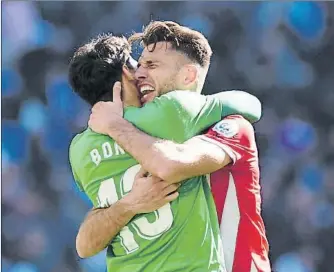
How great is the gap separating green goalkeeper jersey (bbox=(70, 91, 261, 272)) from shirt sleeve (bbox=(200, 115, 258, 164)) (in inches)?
1.4

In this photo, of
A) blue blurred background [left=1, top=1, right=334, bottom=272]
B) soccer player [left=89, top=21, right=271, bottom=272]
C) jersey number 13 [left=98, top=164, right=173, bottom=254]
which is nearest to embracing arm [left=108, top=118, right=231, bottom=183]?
soccer player [left=89, top=21, right=271, bottom=272]

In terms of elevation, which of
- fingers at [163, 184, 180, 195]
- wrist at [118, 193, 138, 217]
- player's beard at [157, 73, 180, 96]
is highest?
player's beard at [157, 73, 180, 96]

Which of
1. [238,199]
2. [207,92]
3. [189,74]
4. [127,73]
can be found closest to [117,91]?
[127,73]

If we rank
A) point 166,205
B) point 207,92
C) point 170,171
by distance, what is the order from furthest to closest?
point 207,92 → point 166,205 → point 170,171

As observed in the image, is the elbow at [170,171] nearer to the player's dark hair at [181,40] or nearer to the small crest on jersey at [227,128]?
the small crest on jersey at [227,128]

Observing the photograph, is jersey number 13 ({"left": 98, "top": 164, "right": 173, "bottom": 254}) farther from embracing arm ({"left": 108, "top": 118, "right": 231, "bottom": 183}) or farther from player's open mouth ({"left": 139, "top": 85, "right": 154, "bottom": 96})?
player's open mouth ({"left": 139, "top": 85, "right": 154, "bottom": 96})

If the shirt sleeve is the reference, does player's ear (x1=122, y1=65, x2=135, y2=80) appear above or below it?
above

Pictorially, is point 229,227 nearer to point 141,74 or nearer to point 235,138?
point 235,138

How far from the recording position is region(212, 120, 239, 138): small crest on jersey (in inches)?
126

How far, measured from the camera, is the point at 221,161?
10.3ft

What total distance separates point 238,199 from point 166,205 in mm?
268

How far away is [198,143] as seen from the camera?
10.1 feet

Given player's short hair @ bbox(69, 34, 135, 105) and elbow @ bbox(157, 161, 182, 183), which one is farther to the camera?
player's short hair @ bbox(69, 34, 135, 105)

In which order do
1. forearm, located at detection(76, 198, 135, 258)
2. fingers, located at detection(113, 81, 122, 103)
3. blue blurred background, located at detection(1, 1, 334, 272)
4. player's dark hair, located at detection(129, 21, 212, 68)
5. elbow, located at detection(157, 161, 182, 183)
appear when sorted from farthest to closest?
blue blurred background, located at detection(1, 1, 334, 272) < player's dark hair, located at detection(129, 21, 212, 68) < fingers, located at detection(113, 81, 122, 103) < forearm, located at detection(76, 198, 135, 258) < elbow, located at detection(157, 161, 182, 183)
